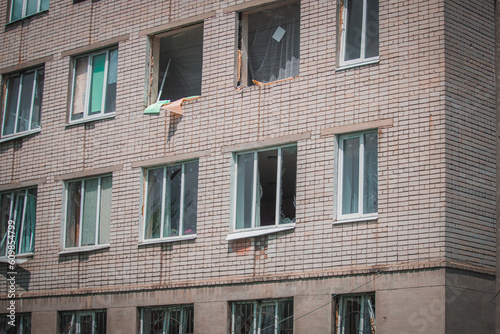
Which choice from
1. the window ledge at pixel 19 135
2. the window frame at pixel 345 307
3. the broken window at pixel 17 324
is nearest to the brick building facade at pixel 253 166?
the window frame at pixel 345 307

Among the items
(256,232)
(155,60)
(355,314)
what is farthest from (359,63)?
(155,60)

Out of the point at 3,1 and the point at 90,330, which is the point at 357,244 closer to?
the point at 90,330

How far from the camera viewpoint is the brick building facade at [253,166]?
1414 cm

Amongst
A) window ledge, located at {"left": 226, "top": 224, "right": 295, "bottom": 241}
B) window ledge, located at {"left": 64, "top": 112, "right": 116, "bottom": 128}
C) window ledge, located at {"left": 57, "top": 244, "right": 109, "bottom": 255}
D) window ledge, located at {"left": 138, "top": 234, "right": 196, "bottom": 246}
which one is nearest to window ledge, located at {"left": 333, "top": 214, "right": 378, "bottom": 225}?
window ledge, located at {"left": 226, "top": 224, "right": 295, "bottom": 241}

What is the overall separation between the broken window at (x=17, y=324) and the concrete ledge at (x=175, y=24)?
6272 millimetres

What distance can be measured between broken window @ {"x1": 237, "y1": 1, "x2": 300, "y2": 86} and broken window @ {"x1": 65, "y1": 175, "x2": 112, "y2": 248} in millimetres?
3677

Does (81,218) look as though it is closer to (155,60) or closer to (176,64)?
(155,60)

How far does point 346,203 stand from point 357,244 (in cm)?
81

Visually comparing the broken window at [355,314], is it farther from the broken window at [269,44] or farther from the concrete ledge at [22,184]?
the concrete ledge at [22,184]

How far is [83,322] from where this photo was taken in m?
17.8

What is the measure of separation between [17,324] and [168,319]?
13.2 ft

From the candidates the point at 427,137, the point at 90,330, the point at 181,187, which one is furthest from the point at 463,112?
the point at 90,330

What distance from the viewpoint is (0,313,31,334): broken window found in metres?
18.8

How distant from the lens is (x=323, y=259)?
1476 centimetres
